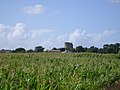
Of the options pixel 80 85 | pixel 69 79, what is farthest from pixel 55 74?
pixel 80 85

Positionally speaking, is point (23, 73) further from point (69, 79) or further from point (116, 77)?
point (116, 77)

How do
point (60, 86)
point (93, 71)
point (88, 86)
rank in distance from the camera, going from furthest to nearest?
point (93, 71) < point (88, 86) < point (60, 86)

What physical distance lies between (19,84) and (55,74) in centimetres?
406

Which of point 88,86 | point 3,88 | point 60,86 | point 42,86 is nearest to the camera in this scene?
point 3,88

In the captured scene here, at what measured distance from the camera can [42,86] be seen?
761 cm

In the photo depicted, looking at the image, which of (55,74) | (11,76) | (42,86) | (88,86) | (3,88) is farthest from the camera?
(55,74)

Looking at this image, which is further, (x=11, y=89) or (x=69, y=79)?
(x=69, y=79)

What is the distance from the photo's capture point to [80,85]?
9.71 m

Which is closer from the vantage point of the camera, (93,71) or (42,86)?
(42,86)

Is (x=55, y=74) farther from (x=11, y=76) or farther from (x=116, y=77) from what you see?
(x=116, y=77)

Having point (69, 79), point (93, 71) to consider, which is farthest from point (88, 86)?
point (93, 71)

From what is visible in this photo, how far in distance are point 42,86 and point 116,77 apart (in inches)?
420

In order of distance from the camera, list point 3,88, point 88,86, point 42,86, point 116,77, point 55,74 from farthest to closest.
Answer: point 116,77 → point 55,74 → point 88,86 → point 42,86 → point 3,88

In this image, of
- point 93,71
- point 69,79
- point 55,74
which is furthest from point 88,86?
point 93,71
